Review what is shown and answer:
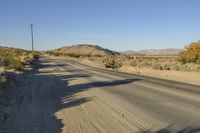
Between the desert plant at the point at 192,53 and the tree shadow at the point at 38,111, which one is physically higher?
the desert plant at the point at 192,53

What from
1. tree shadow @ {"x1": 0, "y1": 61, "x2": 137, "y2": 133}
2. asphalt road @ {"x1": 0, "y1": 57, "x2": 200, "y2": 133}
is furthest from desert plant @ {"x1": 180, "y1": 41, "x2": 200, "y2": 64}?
tree shadow @ {"x1": 0, "y1": 61, "x2": 137, "y2": 133}

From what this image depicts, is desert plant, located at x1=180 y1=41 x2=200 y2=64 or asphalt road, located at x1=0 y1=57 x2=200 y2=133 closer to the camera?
asphalt road, located at x1=0 y1=57 x2=200 y2=133

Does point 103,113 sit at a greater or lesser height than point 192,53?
lesser

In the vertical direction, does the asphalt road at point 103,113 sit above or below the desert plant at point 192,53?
below

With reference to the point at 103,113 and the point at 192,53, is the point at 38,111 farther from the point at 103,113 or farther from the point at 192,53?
the point at 192,53

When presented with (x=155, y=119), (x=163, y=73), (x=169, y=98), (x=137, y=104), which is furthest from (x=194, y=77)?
(x=155, y=119)

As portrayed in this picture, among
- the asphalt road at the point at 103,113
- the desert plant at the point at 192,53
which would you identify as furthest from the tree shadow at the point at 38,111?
the desert plant at the point at 192,53

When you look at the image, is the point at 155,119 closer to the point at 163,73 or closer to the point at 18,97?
the point at 18,97

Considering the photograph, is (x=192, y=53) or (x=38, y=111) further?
(x=192, y=53)

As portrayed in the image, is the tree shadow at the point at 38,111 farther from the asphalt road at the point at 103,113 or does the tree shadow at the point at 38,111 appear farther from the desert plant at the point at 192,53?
the desert plant at the point at 192,53

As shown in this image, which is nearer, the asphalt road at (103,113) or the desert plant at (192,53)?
the asphalt road at (103,113)

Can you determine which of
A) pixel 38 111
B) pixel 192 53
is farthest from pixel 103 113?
pixel 192 53

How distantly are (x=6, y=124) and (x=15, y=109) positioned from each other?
8.55ft

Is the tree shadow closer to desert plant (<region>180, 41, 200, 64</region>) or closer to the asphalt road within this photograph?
the asphalt road
